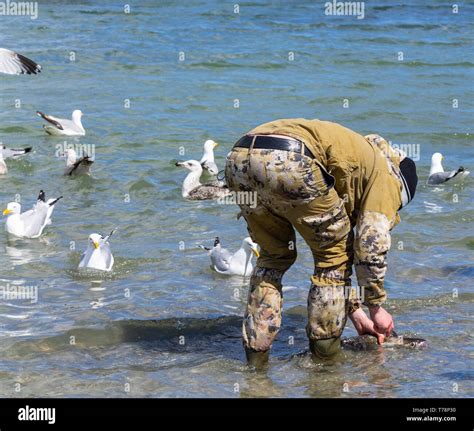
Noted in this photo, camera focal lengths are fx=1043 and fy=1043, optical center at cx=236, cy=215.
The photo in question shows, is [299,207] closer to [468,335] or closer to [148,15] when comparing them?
[468,335]

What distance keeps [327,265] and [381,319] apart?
1.62 ft

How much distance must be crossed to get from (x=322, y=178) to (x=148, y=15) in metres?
20.9

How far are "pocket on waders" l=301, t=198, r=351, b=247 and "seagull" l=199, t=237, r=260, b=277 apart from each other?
8.58 ft

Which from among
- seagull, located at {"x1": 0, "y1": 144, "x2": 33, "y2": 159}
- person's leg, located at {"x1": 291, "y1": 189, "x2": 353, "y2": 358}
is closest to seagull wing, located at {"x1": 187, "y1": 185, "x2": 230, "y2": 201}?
seagull, located at {"x1": 0, "y1": 144, "x2": 33, "y2": 159}

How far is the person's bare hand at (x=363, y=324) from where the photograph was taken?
592 centimetres

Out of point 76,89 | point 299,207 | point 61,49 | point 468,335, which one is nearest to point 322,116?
point 76,89

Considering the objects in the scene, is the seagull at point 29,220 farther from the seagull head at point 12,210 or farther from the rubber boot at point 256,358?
the rubber boot at point 256,358

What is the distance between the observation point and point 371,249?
539 cm

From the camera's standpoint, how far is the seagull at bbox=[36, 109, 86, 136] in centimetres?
1415

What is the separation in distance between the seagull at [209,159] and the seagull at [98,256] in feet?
14.0

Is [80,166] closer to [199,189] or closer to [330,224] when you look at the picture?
[199,189]

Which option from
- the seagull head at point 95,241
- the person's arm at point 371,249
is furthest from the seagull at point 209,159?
the person's arm at point 371,249

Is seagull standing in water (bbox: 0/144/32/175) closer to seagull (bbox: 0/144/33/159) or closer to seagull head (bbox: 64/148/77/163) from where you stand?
seagull (bbox: 0/144/33/159)

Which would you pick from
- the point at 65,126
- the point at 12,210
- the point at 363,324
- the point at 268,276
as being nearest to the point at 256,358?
the point at 268,276
